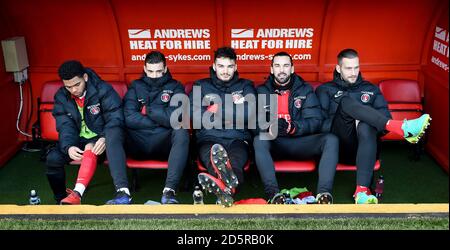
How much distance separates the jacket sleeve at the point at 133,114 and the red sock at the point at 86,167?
430 mm

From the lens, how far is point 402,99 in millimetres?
5152

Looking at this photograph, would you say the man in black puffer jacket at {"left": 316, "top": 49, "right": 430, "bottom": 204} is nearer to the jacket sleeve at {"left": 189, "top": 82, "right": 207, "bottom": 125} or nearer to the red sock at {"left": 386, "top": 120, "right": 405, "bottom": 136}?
the red sock at {"left": 386, "top": 120, "right": 405, "bottom": 136}

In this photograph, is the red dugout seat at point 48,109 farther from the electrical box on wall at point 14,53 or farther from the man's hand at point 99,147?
the man's hand at point 99,147

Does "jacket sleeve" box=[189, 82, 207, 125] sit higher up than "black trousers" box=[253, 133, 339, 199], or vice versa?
"jacket sleeve" box=[189, 82, 207, 125]

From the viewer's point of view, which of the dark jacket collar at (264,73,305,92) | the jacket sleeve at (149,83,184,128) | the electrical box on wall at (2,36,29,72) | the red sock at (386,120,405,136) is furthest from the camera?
the electrical box on wall at (2,36,29,72)

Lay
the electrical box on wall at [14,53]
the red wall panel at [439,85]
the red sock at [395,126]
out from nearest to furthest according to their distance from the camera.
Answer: the red sock at [395,126] → the red wall panel at [439,85] → the electrical box on wall at [14,53]

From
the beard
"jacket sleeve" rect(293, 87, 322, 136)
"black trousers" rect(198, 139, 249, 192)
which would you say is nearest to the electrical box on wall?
"black trousers" rect(198, 139, 249, 192)

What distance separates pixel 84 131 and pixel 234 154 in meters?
1.29

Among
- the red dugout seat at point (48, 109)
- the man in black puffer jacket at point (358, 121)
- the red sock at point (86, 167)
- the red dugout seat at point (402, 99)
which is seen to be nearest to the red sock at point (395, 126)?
the man in black puffer jacket at point (358, 121)

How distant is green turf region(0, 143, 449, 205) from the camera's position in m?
4.44

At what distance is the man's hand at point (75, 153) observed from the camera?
406cm

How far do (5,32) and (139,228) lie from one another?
2.77 meters

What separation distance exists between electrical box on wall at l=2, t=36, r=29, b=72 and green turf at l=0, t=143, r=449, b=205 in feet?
2.99

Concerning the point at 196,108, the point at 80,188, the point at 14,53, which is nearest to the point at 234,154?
the point at 196,108
